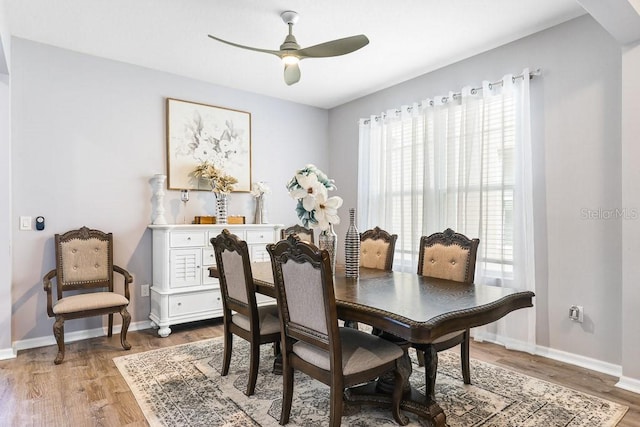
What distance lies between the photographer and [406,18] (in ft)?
9.68

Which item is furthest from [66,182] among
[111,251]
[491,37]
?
[491,37]

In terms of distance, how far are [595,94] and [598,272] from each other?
1.31 metres

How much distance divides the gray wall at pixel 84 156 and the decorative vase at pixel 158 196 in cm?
7

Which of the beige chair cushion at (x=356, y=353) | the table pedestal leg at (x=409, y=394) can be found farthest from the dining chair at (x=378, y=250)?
the beige chair cushion at (x=356, y=353)

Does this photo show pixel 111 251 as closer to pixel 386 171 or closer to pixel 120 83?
pixel 120 83

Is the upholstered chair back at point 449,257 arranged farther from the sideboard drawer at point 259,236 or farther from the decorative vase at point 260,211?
the decorative vase at point 260,211

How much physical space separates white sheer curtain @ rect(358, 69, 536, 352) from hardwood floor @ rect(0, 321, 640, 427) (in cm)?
36

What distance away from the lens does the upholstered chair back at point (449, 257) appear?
101 inches

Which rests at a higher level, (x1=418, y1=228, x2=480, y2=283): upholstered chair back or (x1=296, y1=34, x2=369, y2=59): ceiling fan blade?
(x1=296, y1=34, x2=369, y2=59): ceiling fan blade

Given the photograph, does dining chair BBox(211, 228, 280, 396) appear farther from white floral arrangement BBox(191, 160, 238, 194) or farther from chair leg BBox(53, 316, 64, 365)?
white floral arrangement BBox(191, 160, 238, 194)

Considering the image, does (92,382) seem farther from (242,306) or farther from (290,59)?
(290,59)

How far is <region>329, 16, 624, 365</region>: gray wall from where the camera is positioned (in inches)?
109

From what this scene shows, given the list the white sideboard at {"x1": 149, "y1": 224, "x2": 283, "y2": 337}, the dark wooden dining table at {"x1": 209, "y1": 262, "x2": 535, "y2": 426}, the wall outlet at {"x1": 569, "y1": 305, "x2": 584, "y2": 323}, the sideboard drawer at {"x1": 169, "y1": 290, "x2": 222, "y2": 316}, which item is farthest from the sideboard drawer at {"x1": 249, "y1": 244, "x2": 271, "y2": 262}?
the wall outlet at {"x1": 569, "y1": 305, "x2": 584, "y2": 323}

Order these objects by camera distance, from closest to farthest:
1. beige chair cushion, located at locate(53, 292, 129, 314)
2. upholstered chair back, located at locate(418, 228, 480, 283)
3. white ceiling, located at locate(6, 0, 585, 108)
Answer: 1. upholstered chair back, located at locate(418, 228, 480, 283)
2. white ceiling, located at locate(6, 0, 585, 108)
3. beige chair cushion, located at locate(53, 292, 129, 314)
